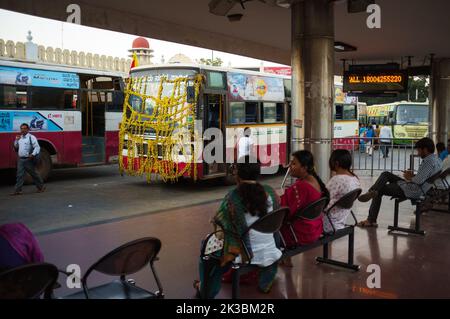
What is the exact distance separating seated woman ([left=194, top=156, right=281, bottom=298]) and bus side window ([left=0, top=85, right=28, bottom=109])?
1069 cm

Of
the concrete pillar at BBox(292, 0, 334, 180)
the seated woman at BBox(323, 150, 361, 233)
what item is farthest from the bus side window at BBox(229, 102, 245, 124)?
the seated woman at BBox(323, 150, 361, 233)

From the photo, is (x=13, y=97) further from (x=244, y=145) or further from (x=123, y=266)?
(x=123, y=266)

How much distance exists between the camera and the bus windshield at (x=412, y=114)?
32844 mm

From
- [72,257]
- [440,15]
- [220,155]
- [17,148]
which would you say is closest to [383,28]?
[440,15]

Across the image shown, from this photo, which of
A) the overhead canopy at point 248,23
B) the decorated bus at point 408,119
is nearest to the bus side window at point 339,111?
the overhead canopy at point 248,23

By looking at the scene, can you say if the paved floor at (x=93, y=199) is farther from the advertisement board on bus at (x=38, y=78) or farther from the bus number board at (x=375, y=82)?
the bus number board at (x=375, y=82)

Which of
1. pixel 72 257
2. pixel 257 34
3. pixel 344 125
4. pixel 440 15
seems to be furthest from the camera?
pixel 344 125

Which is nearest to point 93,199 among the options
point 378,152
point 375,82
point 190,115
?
point 190,115

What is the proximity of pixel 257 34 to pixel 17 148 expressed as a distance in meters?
6.59

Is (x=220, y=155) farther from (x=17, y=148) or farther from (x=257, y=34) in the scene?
(x=17, y=148)

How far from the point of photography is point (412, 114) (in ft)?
109

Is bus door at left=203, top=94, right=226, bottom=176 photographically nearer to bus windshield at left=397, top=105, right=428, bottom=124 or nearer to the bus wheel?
the bus wheel

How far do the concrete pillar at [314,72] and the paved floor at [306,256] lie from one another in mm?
1625

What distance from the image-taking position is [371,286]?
4.99 metres
